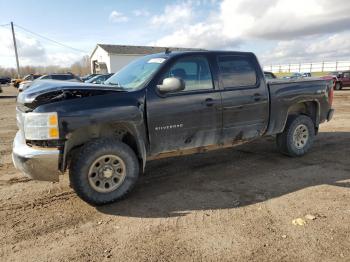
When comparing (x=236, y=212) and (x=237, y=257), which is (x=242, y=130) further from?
(x=237, y=257)

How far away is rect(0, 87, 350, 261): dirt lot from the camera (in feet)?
10.5

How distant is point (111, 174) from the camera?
13.9 ft

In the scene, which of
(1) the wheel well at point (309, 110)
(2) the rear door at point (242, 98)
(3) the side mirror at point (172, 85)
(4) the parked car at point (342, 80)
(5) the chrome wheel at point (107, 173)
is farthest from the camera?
(4) the parked car at point (342, 80)

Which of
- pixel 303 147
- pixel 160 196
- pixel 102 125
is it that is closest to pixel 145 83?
pixel 102 125

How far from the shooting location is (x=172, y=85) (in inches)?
170

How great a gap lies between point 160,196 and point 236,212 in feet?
3.62

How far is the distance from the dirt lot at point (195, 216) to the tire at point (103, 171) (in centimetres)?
19

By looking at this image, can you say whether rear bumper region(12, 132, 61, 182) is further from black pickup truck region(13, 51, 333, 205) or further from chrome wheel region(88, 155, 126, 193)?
A: chrome wheel region(88, 155, 126, 193)

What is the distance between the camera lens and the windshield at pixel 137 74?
4.59 meters

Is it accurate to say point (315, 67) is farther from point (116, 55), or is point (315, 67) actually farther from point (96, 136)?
point (96, 136)

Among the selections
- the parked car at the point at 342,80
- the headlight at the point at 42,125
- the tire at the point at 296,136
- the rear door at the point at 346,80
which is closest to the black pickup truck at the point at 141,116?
the headlight at the point at 42,125

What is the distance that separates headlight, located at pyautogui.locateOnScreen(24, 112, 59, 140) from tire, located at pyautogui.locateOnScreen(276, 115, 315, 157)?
4144mm

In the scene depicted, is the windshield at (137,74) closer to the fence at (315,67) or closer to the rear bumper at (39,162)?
the rear bumper at (39,162)

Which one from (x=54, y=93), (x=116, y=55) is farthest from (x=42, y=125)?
(x=116, y=55)
